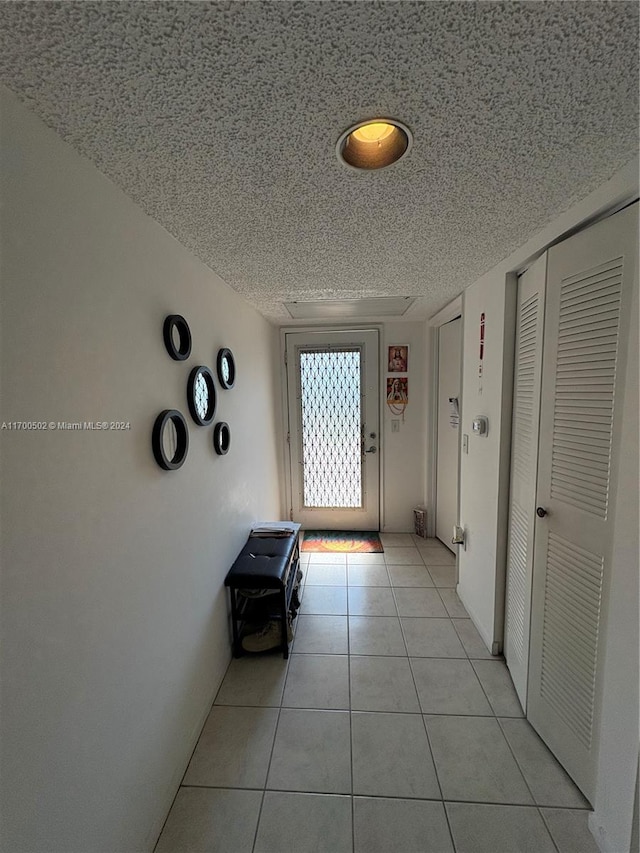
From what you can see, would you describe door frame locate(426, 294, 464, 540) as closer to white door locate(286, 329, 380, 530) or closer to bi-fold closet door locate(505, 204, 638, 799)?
white door locate(286, 329, 380, 530)

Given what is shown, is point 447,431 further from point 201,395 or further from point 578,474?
point 201,395

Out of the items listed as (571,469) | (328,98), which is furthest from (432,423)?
(328,98)

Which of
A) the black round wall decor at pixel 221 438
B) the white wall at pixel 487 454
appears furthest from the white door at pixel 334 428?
the black round wall decor at pixel 221 438

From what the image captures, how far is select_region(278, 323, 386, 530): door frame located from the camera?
3.11 metres

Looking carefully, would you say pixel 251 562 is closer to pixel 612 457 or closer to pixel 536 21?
pixel 612 457

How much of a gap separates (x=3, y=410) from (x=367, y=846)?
1.70 meters

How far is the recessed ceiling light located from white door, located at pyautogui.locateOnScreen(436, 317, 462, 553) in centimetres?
197

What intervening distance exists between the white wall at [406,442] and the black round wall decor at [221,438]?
6.03ft

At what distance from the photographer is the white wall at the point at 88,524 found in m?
0.68

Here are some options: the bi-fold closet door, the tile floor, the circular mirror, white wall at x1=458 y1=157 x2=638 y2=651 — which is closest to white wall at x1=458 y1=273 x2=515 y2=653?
white wall at x1=458 y1=157 x2=638 y2=651

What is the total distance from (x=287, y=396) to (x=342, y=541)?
1.56 meters

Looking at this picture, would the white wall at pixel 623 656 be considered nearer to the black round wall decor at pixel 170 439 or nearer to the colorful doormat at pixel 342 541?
the black round wall decor at pixel 170 439

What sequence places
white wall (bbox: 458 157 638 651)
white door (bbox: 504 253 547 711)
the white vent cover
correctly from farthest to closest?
the white vent cover < white wall (bbox: 458 157 638 651) < white door (bbox: 504 253 547 711)

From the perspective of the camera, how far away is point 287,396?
3.26 meters
